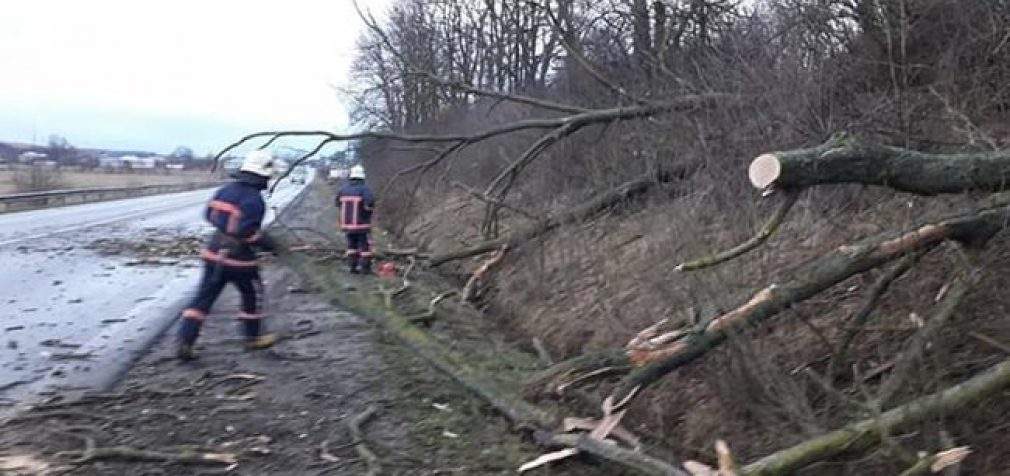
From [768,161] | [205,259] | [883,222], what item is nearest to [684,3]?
[883,222]

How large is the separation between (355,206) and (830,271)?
8.67 m

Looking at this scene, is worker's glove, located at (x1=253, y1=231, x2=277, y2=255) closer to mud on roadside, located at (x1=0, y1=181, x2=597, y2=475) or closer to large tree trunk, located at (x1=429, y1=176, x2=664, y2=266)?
mud on roadside, located at (x1=0, y1=181, x2=597, y2=475)

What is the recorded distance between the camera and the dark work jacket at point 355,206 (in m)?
12.6

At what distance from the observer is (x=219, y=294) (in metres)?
7.45

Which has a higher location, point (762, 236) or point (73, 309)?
point (762, 236)

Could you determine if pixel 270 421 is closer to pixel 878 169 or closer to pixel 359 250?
pixel 878 169

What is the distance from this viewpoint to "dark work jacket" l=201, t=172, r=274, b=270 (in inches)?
283

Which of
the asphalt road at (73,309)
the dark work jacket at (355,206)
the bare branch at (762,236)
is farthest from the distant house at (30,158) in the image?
the bare branch at (762,236)

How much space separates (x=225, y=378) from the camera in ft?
21.8

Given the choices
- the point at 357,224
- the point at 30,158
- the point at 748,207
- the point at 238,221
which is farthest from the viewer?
the point at 30,158

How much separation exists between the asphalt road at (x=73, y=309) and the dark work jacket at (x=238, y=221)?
107 centimetres

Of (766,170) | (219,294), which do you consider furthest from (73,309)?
(766,170)

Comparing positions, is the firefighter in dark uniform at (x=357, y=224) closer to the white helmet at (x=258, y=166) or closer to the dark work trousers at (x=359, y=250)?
the dark work trousers at (x=359, y=250)

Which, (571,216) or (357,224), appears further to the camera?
(357,224)
